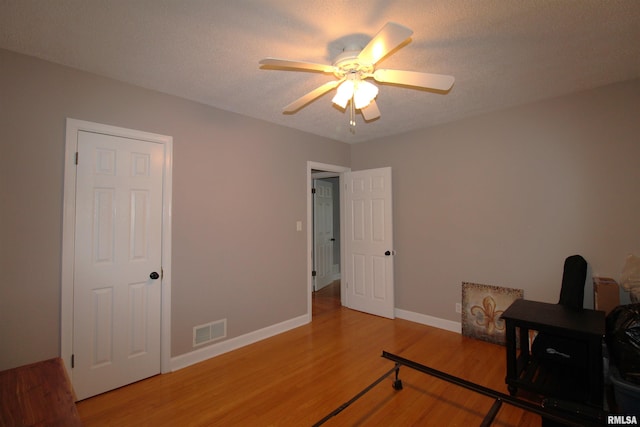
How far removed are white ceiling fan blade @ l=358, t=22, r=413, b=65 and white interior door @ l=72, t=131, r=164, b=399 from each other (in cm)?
207

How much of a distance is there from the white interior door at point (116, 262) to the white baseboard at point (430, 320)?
290 centimetres

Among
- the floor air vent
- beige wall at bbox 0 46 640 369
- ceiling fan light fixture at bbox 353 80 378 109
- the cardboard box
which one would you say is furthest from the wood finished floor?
ceiling fan light fixture at bbox 353 80 378 109

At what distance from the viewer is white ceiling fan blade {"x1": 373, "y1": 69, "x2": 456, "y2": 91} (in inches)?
65.3

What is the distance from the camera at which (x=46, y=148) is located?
209cm

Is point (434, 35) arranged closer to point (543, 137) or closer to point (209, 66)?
point (209, 66)

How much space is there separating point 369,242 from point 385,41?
3.05 meters

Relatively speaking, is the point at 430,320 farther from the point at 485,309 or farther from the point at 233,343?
the point at 233,343

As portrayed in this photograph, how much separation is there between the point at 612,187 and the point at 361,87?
248cm

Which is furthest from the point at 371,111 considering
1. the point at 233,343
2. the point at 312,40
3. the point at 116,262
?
the point at 233,343

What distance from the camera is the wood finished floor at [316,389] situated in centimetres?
201

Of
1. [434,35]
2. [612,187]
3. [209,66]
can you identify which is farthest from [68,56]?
[612,187]

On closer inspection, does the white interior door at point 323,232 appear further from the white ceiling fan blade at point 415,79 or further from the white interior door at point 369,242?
the white ceiling fan blade at point 415,79

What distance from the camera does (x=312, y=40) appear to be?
72.8 inches

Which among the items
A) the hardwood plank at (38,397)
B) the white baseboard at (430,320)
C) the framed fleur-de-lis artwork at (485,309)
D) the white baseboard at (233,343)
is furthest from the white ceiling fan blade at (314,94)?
the white baseboard at (430,320)
